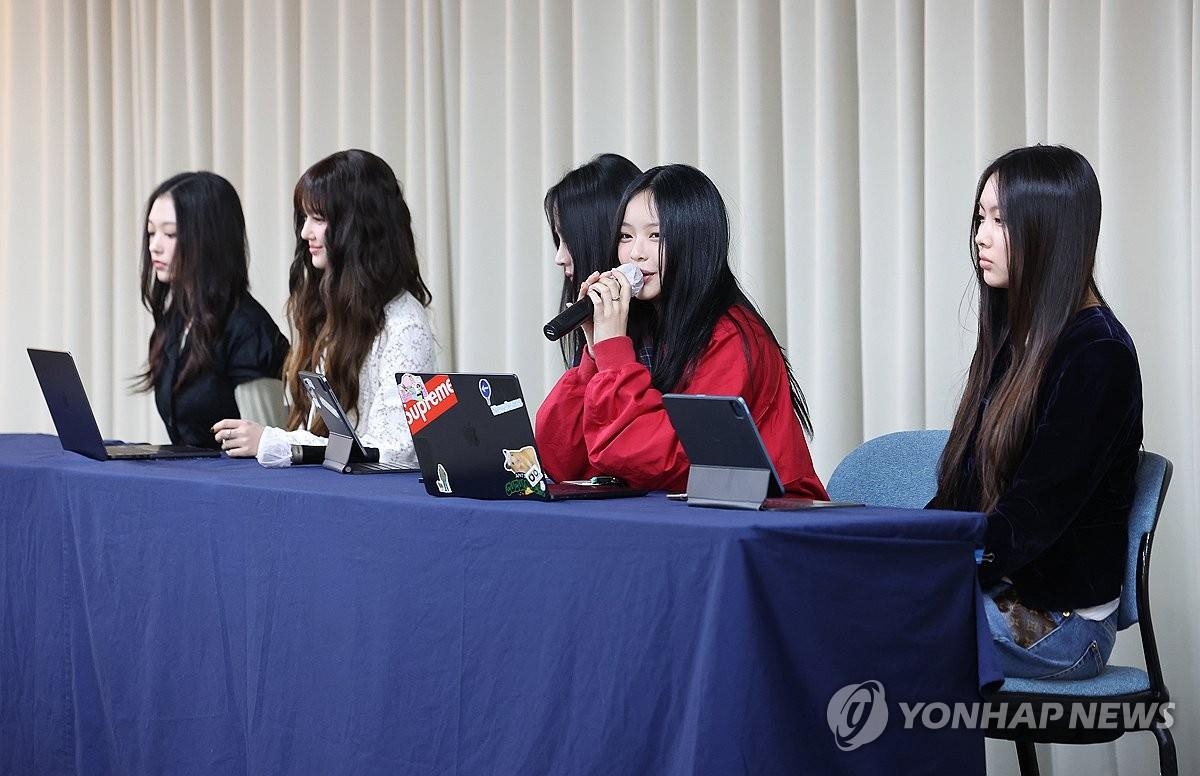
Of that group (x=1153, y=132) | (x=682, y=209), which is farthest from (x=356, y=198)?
(x=1153, y=132)

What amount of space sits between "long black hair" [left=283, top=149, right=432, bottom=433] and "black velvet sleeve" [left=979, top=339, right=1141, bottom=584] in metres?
1.49

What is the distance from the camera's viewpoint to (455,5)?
384 centimetres

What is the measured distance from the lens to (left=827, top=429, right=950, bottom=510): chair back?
2383 mm

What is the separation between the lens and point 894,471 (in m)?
2.42

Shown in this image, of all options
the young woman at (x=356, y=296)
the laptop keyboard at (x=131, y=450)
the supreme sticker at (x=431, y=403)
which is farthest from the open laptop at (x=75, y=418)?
the supreme sticker at (x=431, y=403)

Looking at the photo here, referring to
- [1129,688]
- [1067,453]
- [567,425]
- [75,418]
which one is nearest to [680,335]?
[567,425]

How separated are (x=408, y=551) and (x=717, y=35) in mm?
1971

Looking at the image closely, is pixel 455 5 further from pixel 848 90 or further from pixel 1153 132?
pixel 1153 132

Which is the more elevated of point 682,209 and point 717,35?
point 717,35

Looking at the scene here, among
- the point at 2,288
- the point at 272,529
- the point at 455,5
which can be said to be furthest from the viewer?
the point at 2,288

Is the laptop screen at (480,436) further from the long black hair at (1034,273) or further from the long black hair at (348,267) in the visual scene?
the long black hair at (348,267)

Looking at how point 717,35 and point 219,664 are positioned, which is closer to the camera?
point 219,664

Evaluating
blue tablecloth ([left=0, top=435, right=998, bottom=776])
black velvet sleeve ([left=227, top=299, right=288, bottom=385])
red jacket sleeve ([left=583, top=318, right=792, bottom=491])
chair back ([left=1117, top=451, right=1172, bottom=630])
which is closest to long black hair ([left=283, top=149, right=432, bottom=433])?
black velvet sleeve ([left=227, top=299, right=288, bottom=385])

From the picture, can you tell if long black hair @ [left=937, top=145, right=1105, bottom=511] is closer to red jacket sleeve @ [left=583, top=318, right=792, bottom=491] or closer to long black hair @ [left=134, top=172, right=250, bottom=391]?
red jacket sleeve @ [left=583, top=318, right=792, bottom=491]
